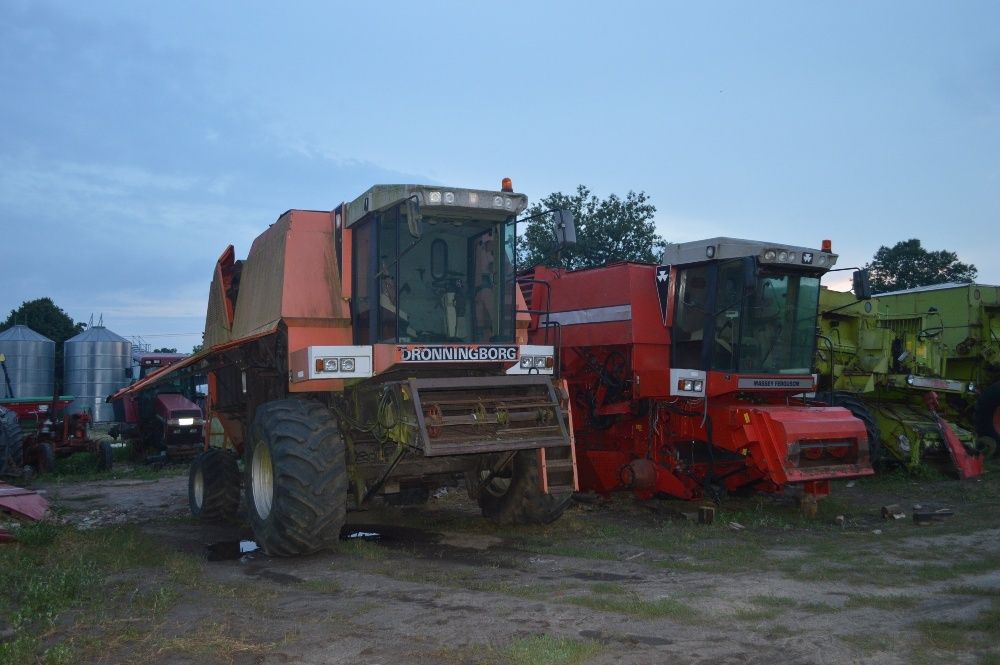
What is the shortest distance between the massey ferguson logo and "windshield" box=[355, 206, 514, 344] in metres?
0.24

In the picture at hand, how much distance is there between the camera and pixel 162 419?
57.6 feet

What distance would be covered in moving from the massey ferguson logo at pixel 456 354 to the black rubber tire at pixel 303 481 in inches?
35.4

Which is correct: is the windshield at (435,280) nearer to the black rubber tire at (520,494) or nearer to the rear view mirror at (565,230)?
the rear view mirror at (565,230)

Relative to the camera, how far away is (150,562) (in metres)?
7.19

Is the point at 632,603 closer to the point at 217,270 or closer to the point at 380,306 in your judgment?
the point at 380,306

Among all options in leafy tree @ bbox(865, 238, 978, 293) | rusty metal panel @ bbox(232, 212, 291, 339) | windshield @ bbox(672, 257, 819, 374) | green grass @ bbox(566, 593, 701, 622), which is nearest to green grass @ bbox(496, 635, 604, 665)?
green grass @ bbox(566, 593, 701, 622)

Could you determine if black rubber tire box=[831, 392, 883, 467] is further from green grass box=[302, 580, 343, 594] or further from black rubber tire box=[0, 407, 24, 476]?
black rubber tire box=[0, 407, 24, 476]

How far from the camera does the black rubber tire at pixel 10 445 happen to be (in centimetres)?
1422

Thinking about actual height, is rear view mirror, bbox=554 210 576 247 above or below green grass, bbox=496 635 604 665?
above

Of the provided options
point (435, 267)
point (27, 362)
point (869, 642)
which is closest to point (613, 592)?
point (869, 642)

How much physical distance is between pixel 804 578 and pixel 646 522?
3152mm

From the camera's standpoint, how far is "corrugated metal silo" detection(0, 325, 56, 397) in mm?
25000

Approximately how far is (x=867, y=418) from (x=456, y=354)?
289 inches

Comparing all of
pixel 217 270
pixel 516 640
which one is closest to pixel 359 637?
pixel 516 640
